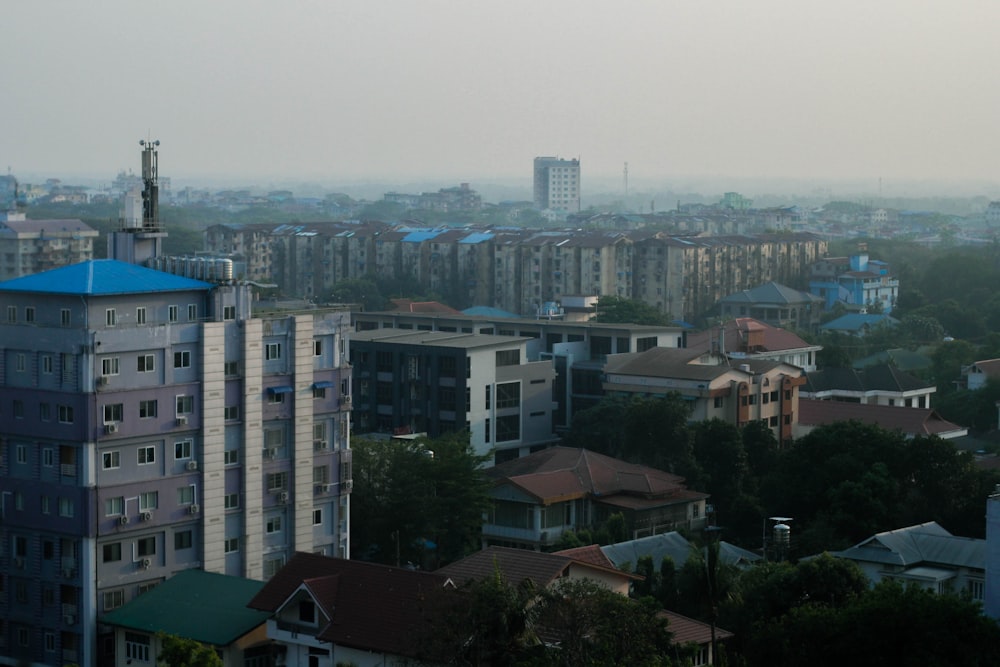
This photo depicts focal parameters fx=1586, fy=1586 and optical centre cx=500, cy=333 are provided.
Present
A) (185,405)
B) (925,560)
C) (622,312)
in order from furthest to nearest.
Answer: (622,312) < (925,560) < (185,405)

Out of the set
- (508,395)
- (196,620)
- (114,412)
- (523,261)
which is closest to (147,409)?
(114,412)

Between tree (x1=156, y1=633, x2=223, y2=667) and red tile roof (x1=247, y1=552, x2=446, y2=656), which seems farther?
red tile roof (x1=247, y1=552, x2=446, y2=656)

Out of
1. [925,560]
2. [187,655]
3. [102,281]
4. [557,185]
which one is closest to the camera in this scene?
[187,655]

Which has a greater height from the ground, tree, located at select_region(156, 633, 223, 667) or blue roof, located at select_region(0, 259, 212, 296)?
blue roof, located at select_region(0, 259, 212, 296)

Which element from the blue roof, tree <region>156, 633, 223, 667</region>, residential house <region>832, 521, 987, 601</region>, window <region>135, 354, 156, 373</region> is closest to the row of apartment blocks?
residential house <region>832, 521, 987, 601</region>

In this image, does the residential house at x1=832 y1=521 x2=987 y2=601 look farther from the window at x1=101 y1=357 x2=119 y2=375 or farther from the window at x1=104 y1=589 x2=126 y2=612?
the window at x1=101 y1=357 x2=119 y2=375

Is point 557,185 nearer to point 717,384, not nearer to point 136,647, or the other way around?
point 717,384
